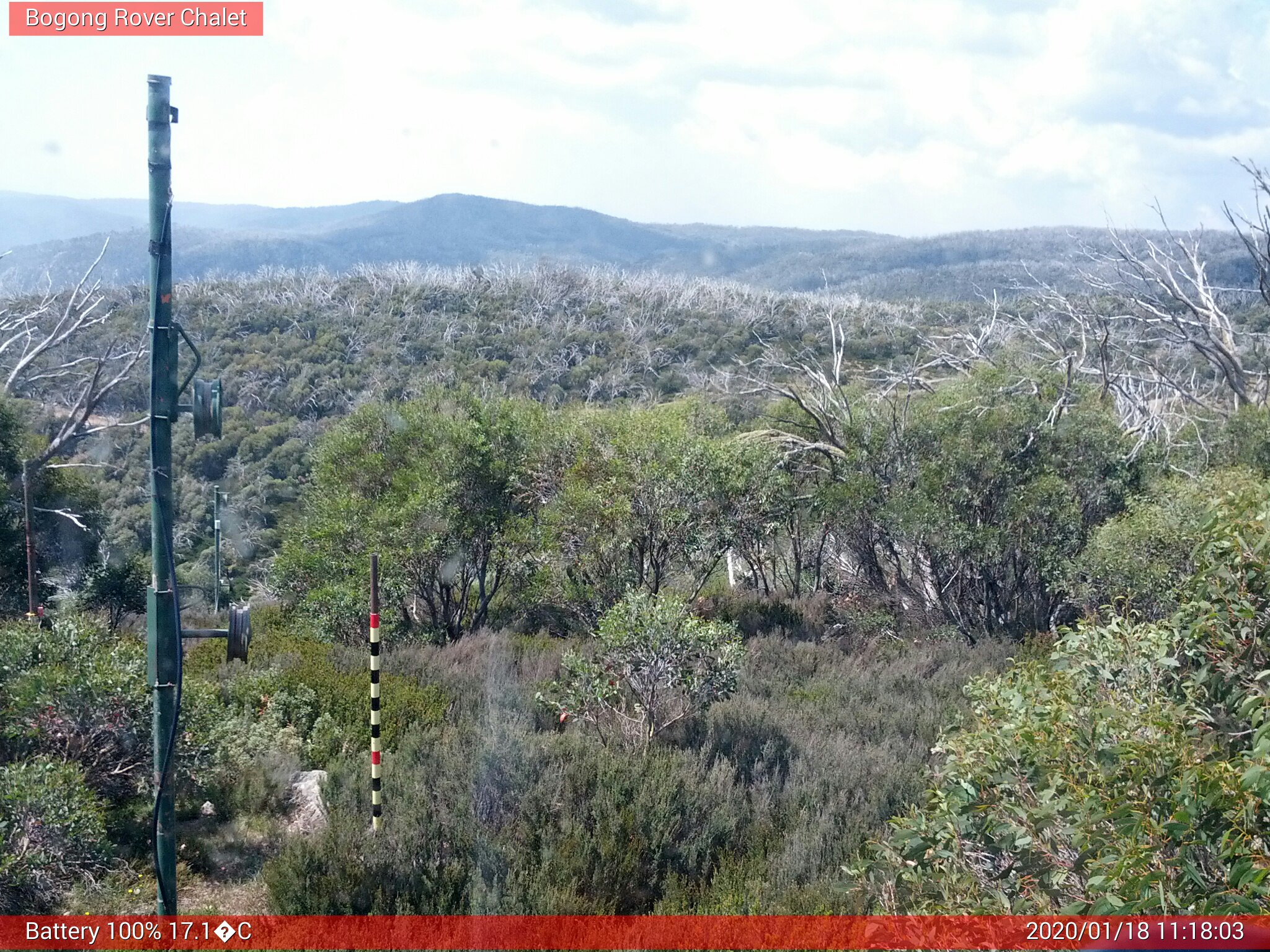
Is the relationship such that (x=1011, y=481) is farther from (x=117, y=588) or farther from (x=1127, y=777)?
(x=117, y=588)

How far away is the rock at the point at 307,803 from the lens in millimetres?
6195

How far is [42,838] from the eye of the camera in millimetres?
4973

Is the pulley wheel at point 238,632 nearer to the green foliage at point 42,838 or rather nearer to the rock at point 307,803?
the green foliage at point 42,838

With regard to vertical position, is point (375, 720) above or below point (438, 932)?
above

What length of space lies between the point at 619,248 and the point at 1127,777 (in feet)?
248

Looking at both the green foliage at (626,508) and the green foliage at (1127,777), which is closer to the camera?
the green foliage at (1127,777)

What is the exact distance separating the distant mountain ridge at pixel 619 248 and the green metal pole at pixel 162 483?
2729 centimetres

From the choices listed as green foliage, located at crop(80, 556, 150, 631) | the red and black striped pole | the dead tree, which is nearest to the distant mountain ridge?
the dead tree

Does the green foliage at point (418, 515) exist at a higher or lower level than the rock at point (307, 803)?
higher

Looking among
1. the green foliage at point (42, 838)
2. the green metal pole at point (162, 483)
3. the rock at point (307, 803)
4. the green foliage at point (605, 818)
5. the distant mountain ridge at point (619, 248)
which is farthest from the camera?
the distant mountain ridge at point (619, 248)

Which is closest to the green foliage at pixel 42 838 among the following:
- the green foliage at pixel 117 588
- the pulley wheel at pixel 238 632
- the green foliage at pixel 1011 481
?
the pulley wheel at pixel 238 632

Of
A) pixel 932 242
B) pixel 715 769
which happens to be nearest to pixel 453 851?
pixel 715 769

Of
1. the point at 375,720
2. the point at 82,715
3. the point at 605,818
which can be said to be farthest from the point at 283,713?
the point at 605,818

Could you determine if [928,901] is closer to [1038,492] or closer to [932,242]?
[1038,492]
